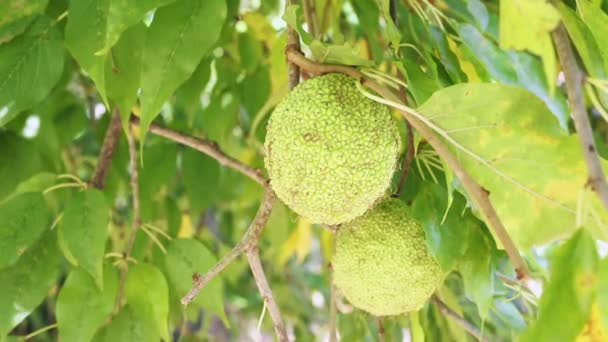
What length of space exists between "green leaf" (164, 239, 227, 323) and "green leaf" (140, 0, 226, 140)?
29 cm

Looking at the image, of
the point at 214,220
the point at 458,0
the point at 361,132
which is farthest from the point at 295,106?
the point at 214,220

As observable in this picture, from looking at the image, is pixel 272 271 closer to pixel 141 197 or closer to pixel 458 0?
pixel 141 197

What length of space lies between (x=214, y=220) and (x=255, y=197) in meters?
0.76

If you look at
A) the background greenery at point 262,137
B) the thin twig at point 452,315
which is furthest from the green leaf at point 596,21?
the thin twig at point 452,315

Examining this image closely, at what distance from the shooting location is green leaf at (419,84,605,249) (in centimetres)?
63

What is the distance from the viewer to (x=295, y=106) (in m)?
0.72

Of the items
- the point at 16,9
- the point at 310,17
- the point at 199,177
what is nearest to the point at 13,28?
the point at 16,9

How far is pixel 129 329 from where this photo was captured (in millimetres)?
961

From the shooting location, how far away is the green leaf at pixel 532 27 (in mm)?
519

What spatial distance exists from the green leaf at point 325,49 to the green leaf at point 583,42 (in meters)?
0.19

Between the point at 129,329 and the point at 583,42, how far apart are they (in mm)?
660

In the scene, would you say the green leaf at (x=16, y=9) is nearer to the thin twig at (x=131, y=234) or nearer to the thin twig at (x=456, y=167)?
the thin twig at (x=131, y=234)

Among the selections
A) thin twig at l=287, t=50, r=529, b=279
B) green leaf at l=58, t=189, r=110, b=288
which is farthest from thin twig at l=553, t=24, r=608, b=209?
green leaf at l=58, t=189, r=110, b=288

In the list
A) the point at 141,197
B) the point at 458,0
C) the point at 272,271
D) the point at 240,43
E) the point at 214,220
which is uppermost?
the point at 458,0
